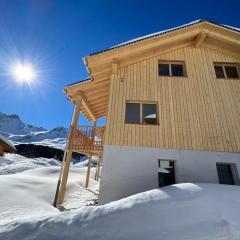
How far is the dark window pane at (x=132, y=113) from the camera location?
9.55 m

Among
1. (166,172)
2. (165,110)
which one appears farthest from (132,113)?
(166,172)

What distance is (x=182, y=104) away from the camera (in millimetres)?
9805

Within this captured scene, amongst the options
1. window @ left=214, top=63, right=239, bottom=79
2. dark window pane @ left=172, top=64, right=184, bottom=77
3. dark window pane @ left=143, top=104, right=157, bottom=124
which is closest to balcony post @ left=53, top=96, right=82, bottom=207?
dark window pane @ left=143, top=104, right=157, bottom=124

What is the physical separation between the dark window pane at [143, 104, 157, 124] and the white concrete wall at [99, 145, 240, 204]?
1364 mm

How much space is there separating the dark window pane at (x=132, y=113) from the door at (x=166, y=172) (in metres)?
2.06

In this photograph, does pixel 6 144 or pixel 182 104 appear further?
pixel 182 104

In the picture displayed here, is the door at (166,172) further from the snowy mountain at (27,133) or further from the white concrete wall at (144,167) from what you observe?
the snowy mountain at (27,133)

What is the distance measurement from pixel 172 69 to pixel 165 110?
103 inches

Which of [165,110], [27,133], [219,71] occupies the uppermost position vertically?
[27,133]

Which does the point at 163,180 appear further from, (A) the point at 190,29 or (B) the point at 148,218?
(A) the point at 190,29

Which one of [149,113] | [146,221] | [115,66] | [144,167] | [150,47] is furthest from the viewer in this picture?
[150,47]

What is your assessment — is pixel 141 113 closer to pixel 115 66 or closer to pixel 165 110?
pixel 165 110

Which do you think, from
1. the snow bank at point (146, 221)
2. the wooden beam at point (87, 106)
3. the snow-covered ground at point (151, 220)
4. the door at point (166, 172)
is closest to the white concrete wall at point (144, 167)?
the door at point (166, 172)

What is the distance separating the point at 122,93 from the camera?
33.0 feet
